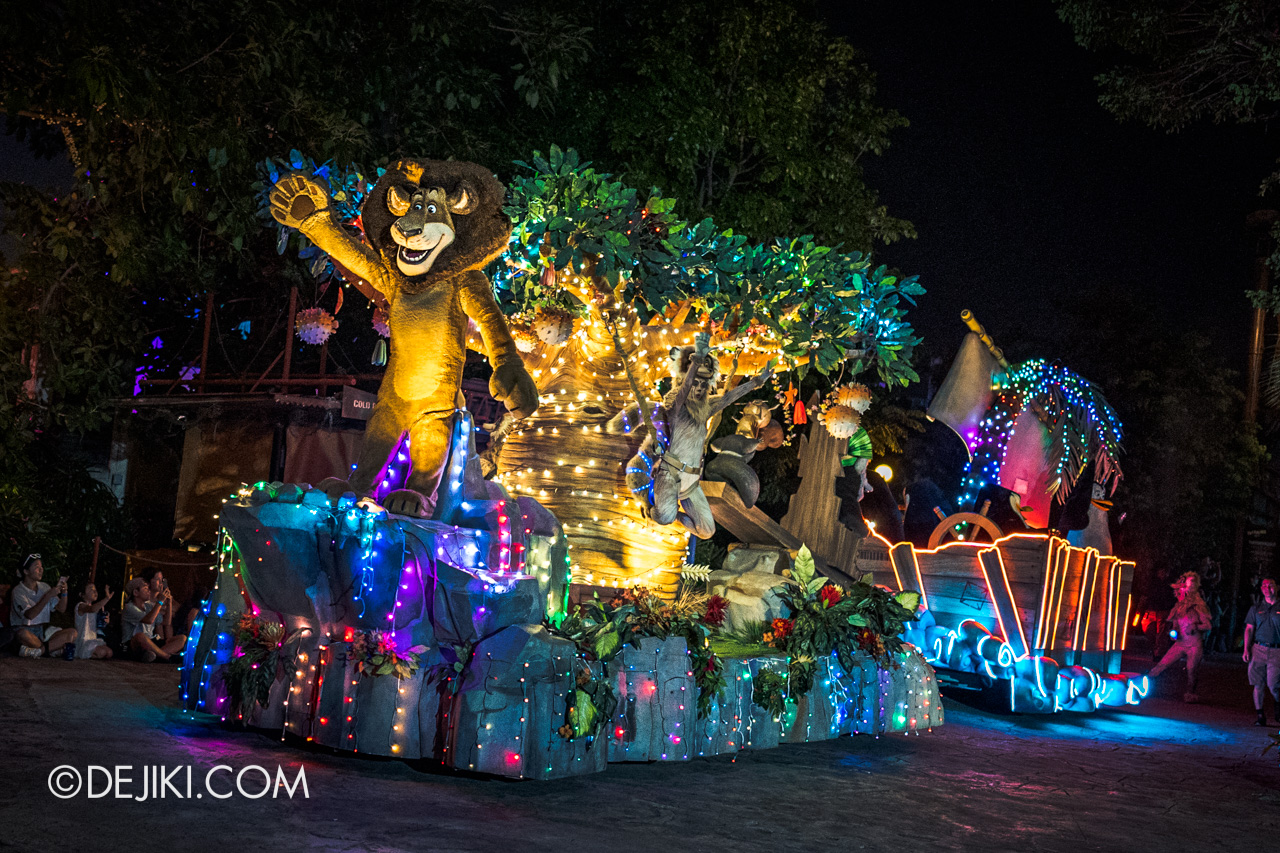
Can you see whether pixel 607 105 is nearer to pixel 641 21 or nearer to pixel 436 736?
pixel 641 21

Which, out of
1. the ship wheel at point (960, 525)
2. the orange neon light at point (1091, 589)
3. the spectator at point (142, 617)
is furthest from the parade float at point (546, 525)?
the spectator at point (142, 617)

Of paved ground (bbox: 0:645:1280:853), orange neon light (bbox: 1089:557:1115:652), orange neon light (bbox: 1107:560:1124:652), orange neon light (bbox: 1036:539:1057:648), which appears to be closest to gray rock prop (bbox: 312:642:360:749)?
paved ground (bbox: 0:645:1280:853)

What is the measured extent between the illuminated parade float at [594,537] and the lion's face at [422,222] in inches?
0.8

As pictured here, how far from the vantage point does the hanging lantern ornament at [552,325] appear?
30.0 feet

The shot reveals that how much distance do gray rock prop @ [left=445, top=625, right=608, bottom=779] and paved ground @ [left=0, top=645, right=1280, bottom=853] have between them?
13 cm

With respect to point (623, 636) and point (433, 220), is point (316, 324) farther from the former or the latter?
point (623, 636)

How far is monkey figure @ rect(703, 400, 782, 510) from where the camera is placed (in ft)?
36.6

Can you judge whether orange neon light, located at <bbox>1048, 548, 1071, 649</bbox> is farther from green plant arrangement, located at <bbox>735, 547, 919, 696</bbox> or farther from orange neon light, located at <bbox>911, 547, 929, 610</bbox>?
green plant arrangement, located at <bbox>735, 547, 919, 696</bbox>

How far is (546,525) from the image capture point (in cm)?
765

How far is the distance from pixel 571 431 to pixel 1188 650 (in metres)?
8.73

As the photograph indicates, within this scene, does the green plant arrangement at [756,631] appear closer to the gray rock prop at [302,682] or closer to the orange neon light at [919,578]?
the gray rock prop at [302,682]

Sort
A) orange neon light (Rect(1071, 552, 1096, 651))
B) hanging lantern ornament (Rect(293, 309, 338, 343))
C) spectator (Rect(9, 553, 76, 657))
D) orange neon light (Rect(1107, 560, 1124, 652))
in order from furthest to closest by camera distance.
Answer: orange neon light (Rect(1107, 560, 1124, 652)) → orange neon light (Rect(1071, 552, 1096, 651)) → spectator (Rect(9, 553, 76, 657)) → hanging lantern ornament (Rect(293, 309, 338, 343))

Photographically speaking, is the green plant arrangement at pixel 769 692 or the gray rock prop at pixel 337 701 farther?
the green plant arrangement at pixel 769 692

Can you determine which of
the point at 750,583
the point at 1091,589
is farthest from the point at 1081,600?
the point at 750,583
